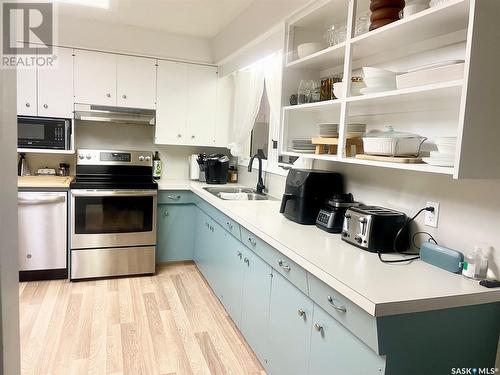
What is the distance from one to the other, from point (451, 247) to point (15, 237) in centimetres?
166

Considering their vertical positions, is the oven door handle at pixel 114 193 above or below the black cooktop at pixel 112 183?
below

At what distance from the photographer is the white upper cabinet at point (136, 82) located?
3.66 meters

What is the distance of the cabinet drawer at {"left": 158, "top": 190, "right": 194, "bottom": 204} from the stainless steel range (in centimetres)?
15

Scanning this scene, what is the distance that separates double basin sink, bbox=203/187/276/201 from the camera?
324cm

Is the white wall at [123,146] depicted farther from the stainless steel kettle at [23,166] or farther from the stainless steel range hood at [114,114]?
the stainless steel range hood at [114,114]

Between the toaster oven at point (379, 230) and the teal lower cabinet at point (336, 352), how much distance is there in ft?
1.40

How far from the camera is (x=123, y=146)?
401 cm

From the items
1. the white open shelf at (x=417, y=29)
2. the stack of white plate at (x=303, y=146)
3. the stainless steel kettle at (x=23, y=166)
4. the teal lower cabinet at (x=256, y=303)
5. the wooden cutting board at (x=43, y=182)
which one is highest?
the white open shelf at (x=417, y=29)

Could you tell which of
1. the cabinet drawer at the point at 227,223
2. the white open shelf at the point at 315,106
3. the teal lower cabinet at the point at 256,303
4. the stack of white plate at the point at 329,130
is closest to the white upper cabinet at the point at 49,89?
the cabinet drawer at the point at 227,223

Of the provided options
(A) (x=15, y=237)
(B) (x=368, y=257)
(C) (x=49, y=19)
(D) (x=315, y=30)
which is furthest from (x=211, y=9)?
(A) (x=15, y=237)

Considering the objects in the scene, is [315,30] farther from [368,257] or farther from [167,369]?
[167,369]

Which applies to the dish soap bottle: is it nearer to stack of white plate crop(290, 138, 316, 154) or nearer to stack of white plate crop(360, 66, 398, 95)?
stack of white plate crop(290, 138, 316, 154)

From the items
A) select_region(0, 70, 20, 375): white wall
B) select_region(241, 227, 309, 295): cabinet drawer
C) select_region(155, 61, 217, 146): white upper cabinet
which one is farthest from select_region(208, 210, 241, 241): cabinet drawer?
select_region(0, 70, 20, 375): white wall

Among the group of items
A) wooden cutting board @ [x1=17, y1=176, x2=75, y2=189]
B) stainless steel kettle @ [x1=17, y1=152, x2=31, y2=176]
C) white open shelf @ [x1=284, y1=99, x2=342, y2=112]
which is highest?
white open shelf @ [x1=284, y1=99, x2=342, y2=112]
